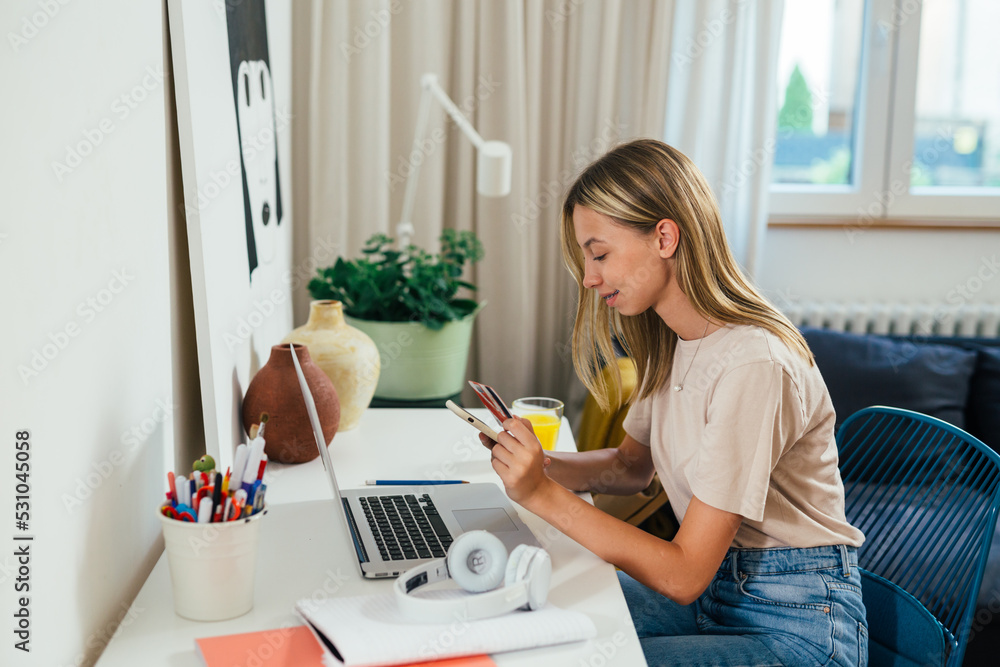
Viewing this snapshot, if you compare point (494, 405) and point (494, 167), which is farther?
point (494, 167)

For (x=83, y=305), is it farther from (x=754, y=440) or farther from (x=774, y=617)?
(x=774, y=617)

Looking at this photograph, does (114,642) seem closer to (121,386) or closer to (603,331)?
(121,386)

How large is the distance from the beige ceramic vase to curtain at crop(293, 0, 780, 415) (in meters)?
0.84

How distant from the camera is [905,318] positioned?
2.52 m

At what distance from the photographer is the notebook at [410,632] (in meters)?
0.76

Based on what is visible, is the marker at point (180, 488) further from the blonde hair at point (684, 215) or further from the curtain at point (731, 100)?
the curtain at point (731, 100)

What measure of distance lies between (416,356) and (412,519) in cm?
70

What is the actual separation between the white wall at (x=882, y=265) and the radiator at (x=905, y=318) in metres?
0.06

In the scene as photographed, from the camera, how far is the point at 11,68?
0.60 meters

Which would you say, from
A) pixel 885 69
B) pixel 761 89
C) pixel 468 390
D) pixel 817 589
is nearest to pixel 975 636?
pixel 817 589

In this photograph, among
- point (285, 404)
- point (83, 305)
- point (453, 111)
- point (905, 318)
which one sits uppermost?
point (453, 111)

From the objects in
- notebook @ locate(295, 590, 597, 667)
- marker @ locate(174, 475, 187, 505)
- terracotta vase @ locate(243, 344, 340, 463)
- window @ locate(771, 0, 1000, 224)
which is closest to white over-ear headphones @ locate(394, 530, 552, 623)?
notebook @ locate(295, 590, 597, 667)

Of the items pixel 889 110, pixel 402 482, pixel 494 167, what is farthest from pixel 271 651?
pixel 889 110

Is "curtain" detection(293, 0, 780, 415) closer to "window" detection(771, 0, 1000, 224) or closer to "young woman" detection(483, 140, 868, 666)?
"window" detection(771, 0, 1000, 224)
